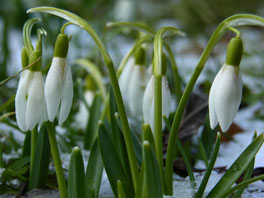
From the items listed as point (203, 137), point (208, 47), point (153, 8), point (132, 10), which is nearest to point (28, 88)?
point (208, 47)

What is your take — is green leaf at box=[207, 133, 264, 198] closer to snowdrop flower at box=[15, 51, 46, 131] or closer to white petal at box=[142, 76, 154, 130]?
white petal at box=[142, 76, 154, 130]

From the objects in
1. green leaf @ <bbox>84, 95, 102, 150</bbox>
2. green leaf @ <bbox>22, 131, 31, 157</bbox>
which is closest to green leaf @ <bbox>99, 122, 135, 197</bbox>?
green leaf @ <bbox>22, 131, 31, 157</bbox>

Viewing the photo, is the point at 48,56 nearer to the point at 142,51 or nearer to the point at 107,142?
the point at 142,51

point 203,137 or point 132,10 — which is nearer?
point 203,137

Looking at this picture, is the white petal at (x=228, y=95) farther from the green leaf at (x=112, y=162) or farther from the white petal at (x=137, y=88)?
the white petal at (x=137, y=88)

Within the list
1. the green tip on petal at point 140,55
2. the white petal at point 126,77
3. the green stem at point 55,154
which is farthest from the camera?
the white petal at point 126,77

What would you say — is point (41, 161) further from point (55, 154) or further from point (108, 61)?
point (108, 61)

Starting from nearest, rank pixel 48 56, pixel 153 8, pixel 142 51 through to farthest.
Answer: pixel 142 51
pixel 48 56
pixel 153 8

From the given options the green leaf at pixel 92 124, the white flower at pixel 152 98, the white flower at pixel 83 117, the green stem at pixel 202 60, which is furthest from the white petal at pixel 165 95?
the white flower at pixel 83 117
